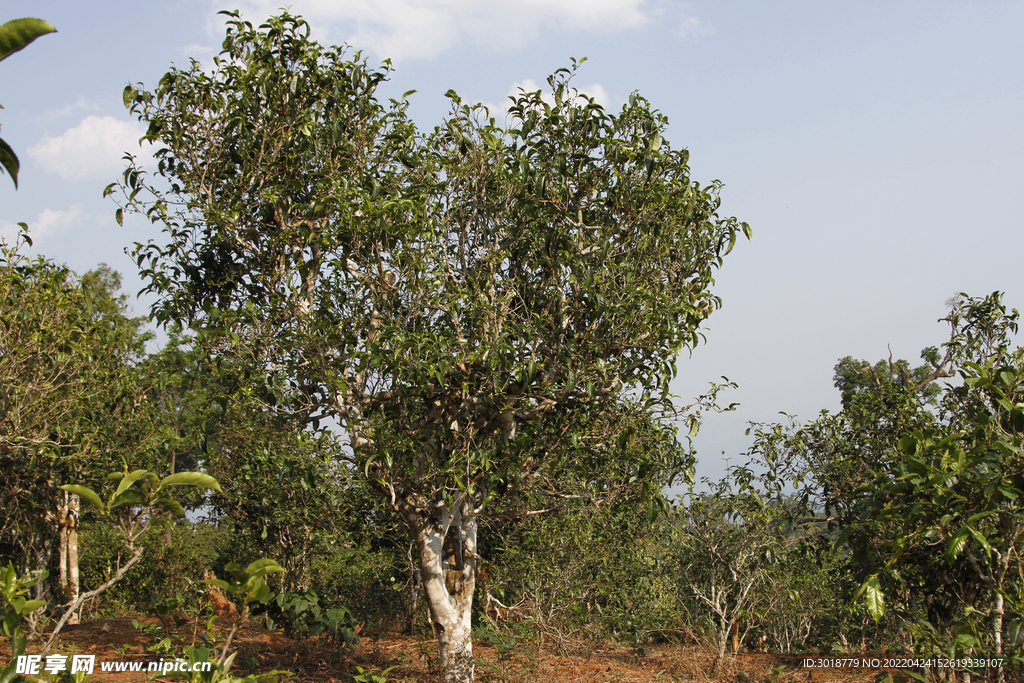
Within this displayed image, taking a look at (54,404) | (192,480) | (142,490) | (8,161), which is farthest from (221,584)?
(54,404)

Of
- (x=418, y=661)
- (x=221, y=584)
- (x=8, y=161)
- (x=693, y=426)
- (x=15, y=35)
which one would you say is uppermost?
(x=15, y=35)

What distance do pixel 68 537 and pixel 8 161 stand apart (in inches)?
553

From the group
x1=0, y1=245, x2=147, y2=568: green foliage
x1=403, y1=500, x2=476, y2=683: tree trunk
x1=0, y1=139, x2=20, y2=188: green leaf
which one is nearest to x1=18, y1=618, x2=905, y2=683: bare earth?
x1=403, y1=500, x2=476, y2=683: tree trunk

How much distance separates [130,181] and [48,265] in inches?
219

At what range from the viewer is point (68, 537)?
535 inches

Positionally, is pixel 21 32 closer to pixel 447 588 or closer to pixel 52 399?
pixel 447 588

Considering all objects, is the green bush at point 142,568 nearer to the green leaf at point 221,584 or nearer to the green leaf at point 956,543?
the green leaf at point 221,584

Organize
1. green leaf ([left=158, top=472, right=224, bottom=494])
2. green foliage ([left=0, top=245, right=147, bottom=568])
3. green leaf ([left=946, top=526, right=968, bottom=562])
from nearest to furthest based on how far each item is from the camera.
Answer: green leaf ([left=158, top=472, right=224, bottom=494]) < green leaf ([left=946, top=526, right=968, bottom=562]) < green foliage ([left=0, top=245, right=147, bottom=568])

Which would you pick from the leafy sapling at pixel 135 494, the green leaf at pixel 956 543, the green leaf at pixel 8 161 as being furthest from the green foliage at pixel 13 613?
the green leaf at pixel 956 543

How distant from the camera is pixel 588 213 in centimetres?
801

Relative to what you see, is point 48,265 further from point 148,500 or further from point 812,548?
point 812,548

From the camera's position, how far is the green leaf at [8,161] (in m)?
2.40

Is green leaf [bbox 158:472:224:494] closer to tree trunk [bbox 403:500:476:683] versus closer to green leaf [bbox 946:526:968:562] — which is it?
tree trunk [bbox 403:500:476:683]

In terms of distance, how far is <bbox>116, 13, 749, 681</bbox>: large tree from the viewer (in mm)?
6949
